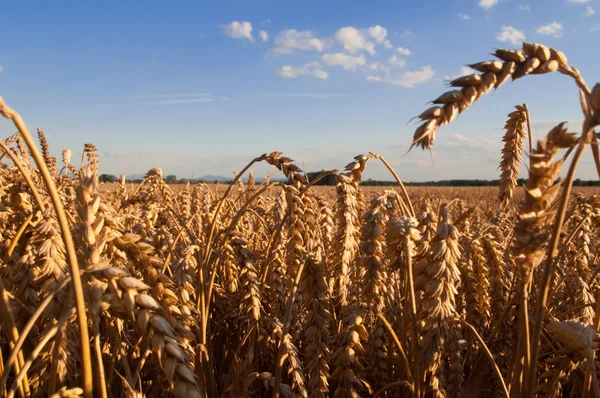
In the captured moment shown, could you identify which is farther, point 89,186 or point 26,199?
point 26,199

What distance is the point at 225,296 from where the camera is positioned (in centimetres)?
268

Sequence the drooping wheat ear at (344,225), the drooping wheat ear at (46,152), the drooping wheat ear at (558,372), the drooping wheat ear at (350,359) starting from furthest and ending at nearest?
the drooping wheat ear at (46,152) < the drooping wheat ear at (344,225) < the drooping wheat ear at (350,359) < the drooping wheat ear at (558,372)

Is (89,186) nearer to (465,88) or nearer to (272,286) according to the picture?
(465,88)

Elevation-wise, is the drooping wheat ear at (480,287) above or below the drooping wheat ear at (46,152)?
below

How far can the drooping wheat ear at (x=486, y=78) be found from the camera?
1.00 metres

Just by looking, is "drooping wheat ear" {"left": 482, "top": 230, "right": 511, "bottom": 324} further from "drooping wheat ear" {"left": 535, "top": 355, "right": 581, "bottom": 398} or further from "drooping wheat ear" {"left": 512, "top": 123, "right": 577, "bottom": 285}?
"drooping wheat ear" {"left": 512, "top": 123, "right": 577, "bottom": 285}

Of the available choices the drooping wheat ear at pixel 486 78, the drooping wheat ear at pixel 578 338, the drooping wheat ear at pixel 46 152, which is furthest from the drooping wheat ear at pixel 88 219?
the drooping wheat ear at pixel 46 152

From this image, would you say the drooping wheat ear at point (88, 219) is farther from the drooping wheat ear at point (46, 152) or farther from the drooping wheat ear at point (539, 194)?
the drooping wheat ear at point (46, 152)

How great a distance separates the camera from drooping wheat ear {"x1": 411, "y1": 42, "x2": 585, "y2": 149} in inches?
39.2

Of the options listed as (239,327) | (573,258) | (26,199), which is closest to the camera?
(26,199)

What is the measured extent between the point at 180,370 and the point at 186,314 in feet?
2.22

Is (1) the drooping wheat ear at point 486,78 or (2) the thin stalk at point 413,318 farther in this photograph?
(2) the thin stalk at point 413,318

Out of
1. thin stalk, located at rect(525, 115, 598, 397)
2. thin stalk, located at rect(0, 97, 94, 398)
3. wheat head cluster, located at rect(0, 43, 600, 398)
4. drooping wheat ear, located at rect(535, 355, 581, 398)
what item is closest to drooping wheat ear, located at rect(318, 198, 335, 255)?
wheat head cluster, located at rect(0, 43, 600, 398)

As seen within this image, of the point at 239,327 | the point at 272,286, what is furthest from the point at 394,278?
the point at 239,327
